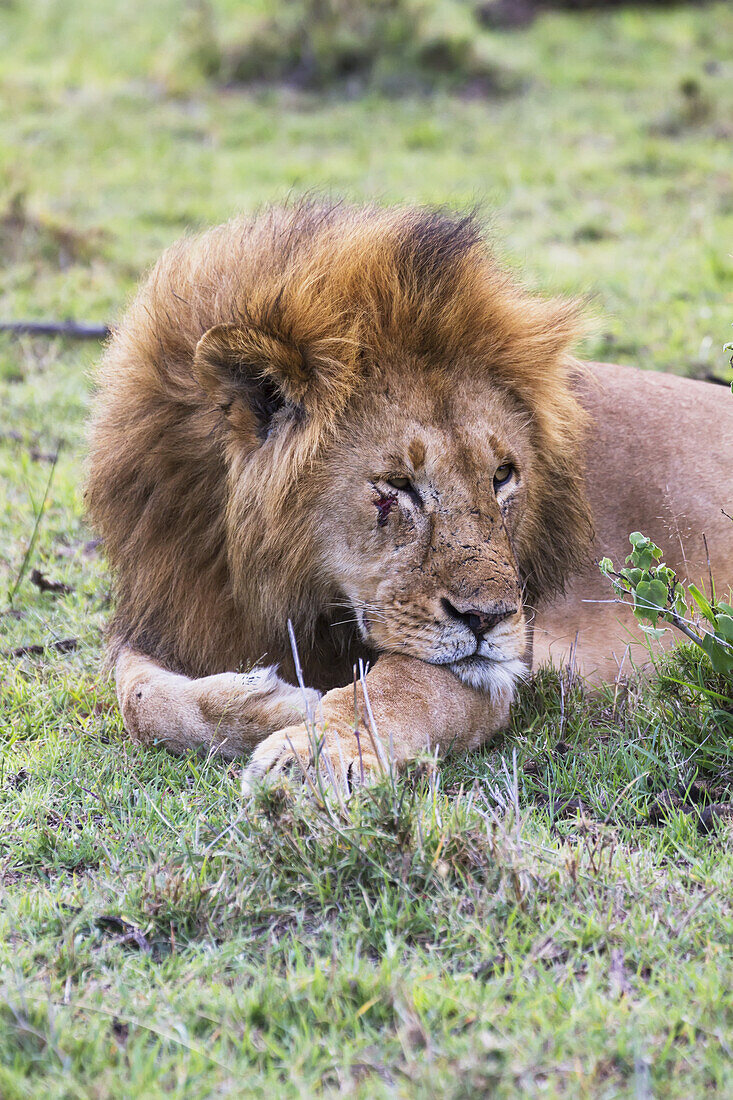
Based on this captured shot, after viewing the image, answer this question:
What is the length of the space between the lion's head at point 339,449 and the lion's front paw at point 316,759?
0.89 ft

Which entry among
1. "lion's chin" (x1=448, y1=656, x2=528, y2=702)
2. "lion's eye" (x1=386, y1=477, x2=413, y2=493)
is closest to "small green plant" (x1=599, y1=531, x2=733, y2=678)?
"lion's chin" (x1=448, y1=656, x2=528, y2=702)

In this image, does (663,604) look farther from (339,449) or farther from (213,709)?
(213,709)

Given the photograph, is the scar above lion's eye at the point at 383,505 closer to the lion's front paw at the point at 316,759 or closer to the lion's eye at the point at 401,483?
the lion's eye at the point at 401,483

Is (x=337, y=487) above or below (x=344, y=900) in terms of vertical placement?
above

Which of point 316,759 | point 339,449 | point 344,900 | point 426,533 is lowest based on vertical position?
point 344,900

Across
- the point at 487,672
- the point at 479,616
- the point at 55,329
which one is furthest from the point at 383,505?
the point at 55,329

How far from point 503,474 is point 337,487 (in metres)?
0.41

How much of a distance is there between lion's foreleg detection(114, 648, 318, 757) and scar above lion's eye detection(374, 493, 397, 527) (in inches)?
17.4

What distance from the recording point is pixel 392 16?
11164 mm

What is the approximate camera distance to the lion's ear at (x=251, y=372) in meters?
2.63

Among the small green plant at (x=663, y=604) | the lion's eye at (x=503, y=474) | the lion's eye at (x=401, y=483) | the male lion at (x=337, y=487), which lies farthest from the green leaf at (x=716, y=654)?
the lion's eye at (x=401, y=483)

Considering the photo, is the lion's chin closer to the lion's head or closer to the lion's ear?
the lion's head

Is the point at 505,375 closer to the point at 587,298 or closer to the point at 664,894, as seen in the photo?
the point at 587,298

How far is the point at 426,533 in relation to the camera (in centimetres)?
257
